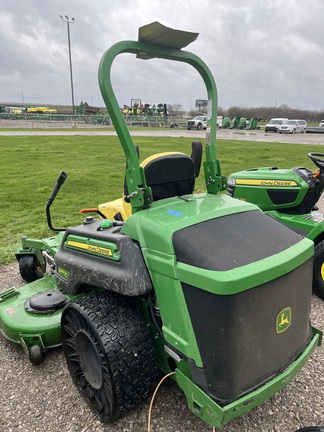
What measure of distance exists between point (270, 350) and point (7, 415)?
156cm

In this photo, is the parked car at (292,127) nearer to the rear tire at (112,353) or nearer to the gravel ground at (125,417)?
the gravel ground at (125,417)

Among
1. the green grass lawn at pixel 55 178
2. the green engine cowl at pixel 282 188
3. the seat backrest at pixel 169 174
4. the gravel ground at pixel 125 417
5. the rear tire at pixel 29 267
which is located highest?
the seat backrest at pixel 169 174

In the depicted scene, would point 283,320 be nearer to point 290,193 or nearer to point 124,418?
point 124,418

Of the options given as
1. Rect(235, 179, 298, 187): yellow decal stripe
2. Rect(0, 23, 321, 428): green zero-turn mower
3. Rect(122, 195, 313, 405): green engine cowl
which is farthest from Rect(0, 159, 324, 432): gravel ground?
Rect(235, 179, 298, 187): yellow decal stripe

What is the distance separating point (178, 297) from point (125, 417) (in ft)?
2.93

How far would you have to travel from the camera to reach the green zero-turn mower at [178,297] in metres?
1.58

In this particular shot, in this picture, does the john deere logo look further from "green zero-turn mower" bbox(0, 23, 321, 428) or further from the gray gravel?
the gray gravel

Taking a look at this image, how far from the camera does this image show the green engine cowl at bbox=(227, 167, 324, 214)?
3.76 m

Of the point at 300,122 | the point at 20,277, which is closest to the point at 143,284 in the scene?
the point at 20,277

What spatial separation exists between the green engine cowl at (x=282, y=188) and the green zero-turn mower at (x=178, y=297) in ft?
5.70

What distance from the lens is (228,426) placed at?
6.37ft

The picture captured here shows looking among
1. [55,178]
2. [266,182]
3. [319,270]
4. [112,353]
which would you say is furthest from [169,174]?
[55,178]

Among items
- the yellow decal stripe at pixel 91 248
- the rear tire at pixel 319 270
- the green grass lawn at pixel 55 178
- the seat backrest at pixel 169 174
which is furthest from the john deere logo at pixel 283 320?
the green grass lawn at pixel 55 178

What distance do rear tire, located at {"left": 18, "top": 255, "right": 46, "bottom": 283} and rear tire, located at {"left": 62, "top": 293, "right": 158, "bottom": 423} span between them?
162cm
